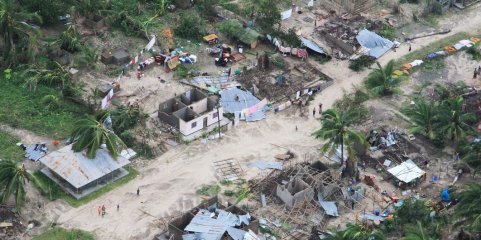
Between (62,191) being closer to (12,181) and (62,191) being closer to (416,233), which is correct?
(12,181)

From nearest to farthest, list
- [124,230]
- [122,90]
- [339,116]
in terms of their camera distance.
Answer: [124,230] < [339,116] < [122,90]

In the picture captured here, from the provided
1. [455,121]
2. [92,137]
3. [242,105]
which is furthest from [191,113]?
[455,121]

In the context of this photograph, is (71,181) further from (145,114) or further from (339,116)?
(339,116)

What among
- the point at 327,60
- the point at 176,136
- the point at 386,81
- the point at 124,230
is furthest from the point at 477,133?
the point at 124,230

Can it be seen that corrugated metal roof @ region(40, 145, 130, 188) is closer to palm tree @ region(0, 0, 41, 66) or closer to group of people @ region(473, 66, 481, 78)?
palm tree @ region(0, 0, 41, 66)

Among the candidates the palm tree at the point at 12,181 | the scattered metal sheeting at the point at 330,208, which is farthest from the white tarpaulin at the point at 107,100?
the scattered metal sheeting at the point at 330,208

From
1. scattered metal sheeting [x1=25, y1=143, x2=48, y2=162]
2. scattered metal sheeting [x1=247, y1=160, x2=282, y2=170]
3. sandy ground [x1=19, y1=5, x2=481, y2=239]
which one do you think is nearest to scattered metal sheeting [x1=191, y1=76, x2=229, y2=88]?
sandy ground [x1=19, y1=5, x2=481, y2=239]
